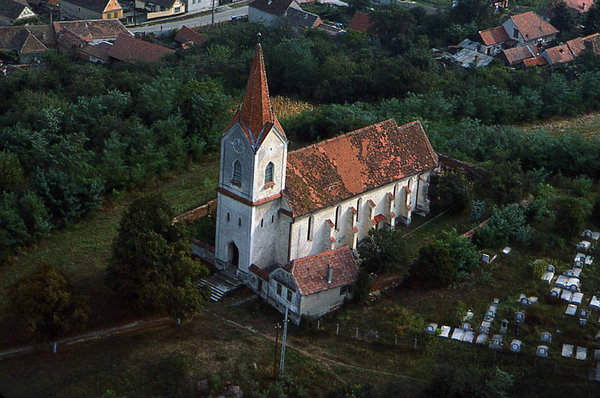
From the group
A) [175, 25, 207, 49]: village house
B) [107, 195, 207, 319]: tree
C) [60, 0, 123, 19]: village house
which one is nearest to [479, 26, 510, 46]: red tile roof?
[175, 25, 207, 49]: village house

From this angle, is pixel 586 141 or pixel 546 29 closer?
pixel 586 141

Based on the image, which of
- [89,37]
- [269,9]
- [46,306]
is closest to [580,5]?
[269,9]

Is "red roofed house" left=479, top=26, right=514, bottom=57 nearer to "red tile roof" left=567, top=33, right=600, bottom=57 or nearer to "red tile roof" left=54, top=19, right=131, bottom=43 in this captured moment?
"red tile roof" left=567, top=33, right=600, bottom=57

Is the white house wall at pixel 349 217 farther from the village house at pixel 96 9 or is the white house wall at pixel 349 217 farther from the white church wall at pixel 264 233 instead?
the village house at pixel 96 9

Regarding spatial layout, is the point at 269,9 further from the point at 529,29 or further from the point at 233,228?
the point at 233,228

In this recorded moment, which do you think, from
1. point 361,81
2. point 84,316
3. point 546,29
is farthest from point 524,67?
point 84,316

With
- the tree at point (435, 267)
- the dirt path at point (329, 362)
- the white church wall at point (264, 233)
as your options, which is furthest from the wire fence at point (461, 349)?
the white church wall at point (264, 233)

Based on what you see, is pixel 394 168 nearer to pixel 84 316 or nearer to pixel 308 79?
pixel 84 316
